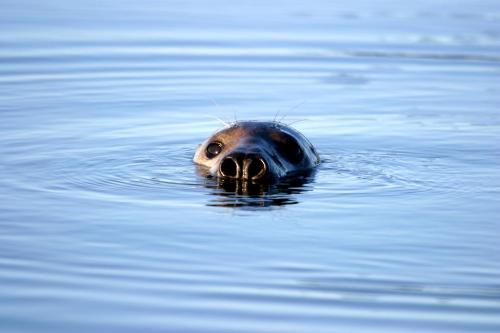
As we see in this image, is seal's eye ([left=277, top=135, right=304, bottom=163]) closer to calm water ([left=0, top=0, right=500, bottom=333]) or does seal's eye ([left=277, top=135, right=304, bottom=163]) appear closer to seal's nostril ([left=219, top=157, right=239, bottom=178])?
calm water ([left=0, top=0, right=500, bottom=333])

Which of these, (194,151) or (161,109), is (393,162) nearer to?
(194,151)

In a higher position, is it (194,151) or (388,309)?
(194,151)

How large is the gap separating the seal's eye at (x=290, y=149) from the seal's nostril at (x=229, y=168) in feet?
2.16

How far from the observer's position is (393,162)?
1147 cm

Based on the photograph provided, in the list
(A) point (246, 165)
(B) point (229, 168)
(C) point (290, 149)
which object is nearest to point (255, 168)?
(A) point (246, 165)

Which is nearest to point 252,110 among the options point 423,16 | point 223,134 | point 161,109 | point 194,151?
point 161,109

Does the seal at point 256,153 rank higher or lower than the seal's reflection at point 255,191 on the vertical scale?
higher

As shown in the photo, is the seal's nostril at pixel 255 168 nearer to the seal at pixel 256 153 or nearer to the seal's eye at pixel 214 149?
the seal at pixel 256 153

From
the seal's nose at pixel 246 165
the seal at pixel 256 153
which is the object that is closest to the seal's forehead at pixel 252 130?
the seal at pixel 256 153

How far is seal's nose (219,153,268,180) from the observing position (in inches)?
404

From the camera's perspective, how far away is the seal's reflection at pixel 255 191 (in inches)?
379

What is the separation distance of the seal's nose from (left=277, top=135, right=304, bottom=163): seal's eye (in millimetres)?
627

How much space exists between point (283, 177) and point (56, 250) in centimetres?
308

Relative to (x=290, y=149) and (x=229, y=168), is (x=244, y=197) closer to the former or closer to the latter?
(x=229, y=168)
